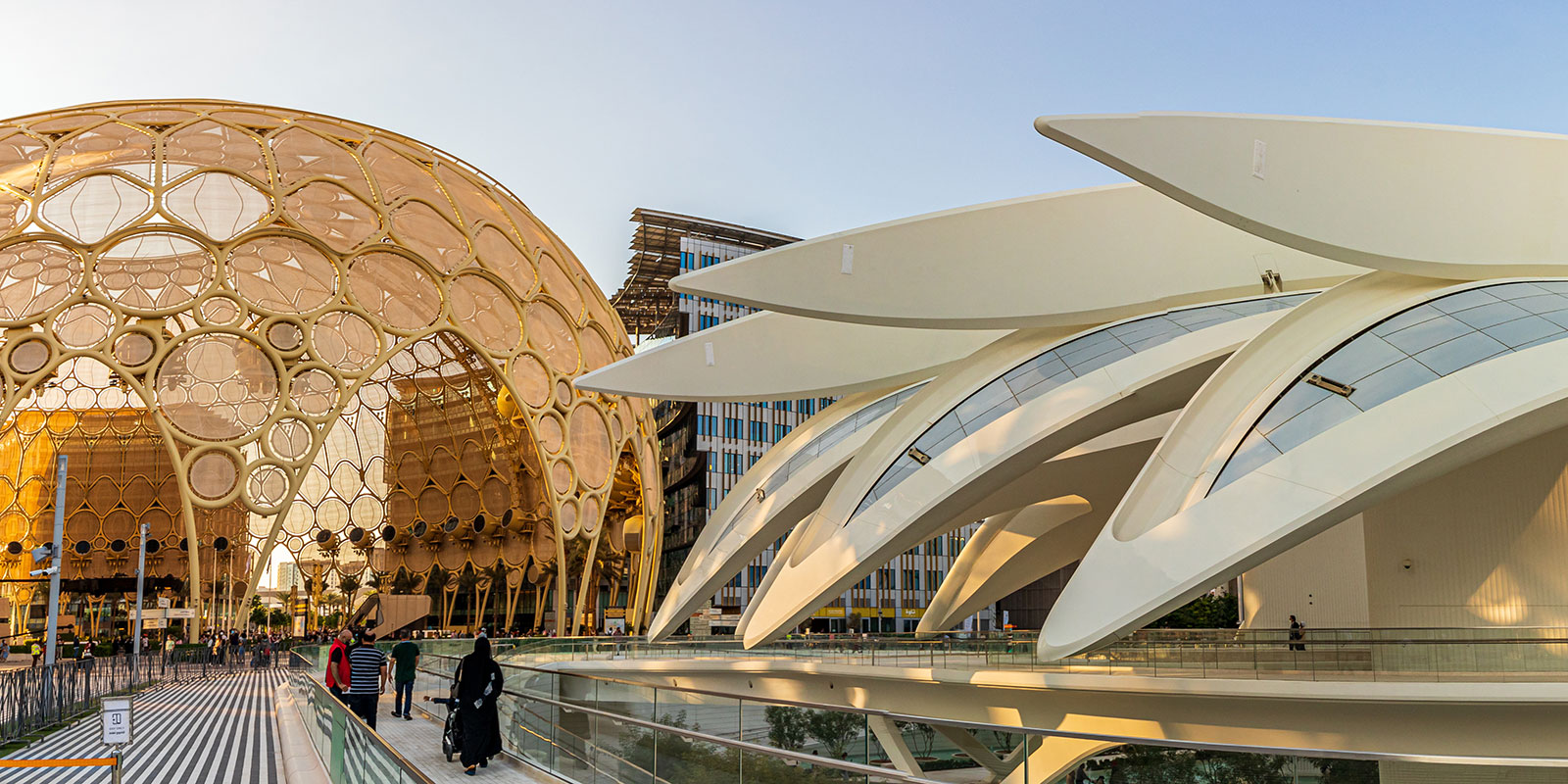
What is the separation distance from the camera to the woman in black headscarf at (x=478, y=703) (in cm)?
1185

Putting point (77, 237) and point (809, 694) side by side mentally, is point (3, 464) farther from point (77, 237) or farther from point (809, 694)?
point (809, 694)

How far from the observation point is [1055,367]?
73.0 feet

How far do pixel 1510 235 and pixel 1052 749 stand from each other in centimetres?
1557

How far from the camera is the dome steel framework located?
105ft

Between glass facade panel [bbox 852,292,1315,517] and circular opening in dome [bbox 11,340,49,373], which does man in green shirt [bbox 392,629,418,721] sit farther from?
circular opening in dome [bbox 11,340,49,373]

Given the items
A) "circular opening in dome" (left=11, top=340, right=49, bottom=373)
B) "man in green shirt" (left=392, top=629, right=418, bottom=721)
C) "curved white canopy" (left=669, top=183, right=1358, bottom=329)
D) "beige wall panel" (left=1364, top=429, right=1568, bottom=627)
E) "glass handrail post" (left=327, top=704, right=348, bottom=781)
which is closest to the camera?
"glass handrail post" (left=327, top=704, right=348, bottom=781)

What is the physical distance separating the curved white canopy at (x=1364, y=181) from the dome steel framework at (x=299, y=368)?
24147 millimetres

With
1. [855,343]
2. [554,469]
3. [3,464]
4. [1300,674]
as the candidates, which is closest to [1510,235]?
[1300,674]

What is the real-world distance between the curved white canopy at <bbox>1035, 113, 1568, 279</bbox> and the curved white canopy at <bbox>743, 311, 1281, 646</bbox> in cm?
328

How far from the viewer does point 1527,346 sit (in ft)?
52.7

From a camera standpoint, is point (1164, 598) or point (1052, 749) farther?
point (1164, 598)

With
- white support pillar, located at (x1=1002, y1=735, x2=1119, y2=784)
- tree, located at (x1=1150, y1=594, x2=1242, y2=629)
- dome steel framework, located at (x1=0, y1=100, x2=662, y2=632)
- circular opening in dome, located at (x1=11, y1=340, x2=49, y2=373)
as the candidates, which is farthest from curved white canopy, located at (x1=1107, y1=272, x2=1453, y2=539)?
tree, located at (x1=1150, y1=594, x2=1242, y2=629)

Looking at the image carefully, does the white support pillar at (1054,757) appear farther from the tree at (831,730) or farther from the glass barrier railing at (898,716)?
the tree at (831,730)

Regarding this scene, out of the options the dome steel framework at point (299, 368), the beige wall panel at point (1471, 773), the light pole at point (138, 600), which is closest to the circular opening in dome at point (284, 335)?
the dome steel framework at point (299, 368)
